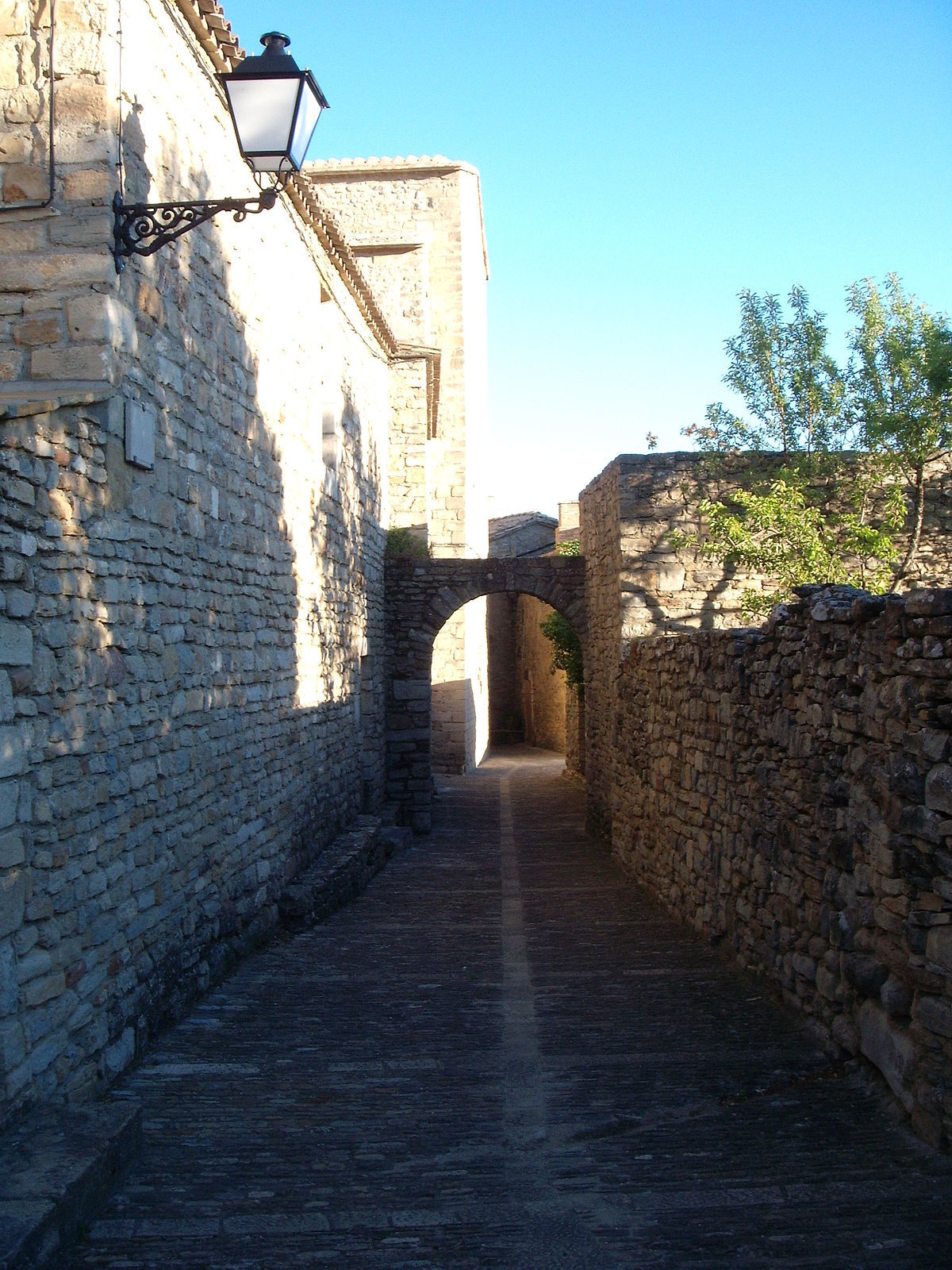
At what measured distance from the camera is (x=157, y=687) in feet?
16.1

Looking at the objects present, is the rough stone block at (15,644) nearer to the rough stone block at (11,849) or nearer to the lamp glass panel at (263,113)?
the rough stone block at (11,849)

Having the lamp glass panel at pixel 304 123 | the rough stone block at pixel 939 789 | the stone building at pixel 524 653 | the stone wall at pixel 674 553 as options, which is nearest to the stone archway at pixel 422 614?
the stone wall at pixel 674 553

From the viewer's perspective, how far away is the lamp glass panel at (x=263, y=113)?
14.2ft

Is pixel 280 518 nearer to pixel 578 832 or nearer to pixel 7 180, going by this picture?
pixel 7 180

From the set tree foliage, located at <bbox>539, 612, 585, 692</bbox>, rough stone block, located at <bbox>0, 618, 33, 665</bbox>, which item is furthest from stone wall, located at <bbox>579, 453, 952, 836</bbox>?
rough stone block, located at <bbox>0, 618, 33, 665</bbox>

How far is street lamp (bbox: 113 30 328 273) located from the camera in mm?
4320

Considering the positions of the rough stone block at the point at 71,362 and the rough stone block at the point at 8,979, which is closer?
the rough stone block at the point at 8,979

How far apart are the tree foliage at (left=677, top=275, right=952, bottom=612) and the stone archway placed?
393 cm

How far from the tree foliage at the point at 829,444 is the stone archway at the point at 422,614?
3930 mm

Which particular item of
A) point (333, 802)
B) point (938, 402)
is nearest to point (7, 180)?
point (333, 802)

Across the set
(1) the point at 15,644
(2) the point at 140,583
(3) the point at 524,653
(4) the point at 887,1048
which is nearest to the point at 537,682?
(3) the point at 524,653

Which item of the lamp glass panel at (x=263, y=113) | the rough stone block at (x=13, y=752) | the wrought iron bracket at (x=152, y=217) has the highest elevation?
the lamp glass panel at (x=263, y=113)

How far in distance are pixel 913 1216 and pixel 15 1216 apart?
2491 mm

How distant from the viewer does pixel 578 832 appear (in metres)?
13.1
